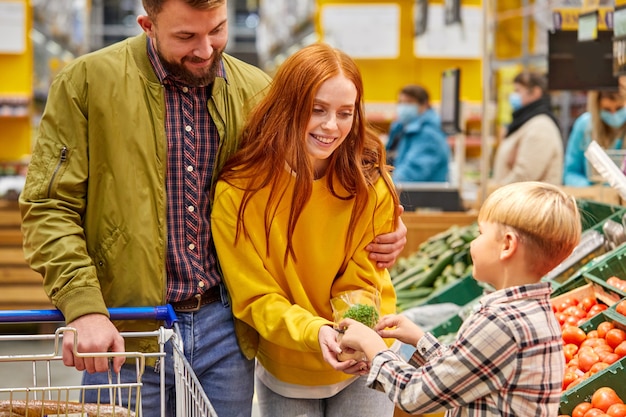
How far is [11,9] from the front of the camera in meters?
11.0

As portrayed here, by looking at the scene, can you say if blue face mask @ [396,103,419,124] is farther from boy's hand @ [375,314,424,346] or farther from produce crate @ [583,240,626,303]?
boy's hand @ [375,314,424,346]

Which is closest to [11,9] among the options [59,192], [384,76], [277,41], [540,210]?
[384,76]

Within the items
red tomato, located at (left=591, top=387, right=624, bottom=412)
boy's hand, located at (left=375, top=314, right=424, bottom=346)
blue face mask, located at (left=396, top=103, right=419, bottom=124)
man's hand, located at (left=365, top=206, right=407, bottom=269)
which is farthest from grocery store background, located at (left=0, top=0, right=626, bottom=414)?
boy's hand, located at (left=375, top=314, right=424, bottom=346)

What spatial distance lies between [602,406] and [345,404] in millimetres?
827

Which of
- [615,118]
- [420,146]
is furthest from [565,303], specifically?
[420,146]

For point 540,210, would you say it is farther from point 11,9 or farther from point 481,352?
point 11,9

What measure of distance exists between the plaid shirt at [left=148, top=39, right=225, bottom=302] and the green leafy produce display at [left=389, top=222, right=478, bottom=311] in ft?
8.28

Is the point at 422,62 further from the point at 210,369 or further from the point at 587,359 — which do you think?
the point at 210,369

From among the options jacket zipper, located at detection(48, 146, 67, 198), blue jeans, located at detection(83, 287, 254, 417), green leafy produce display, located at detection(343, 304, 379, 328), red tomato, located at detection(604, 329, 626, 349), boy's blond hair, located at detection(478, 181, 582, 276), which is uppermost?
jacket zipper, located at detection(48, 146, 67, 198)

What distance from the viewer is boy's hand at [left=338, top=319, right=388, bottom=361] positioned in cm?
198

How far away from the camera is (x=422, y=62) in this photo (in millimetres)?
11273

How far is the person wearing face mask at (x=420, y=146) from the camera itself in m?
8.23

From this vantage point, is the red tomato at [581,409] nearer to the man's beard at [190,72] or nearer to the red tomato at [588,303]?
the red tomato at [588,303]

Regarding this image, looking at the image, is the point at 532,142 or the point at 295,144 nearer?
the point at 295,144
